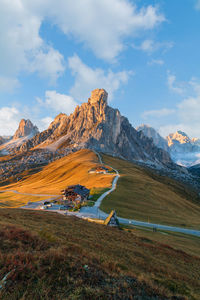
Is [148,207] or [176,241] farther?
[148,207]

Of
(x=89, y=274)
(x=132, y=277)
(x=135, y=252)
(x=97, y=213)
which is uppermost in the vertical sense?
(x=89, y=274)

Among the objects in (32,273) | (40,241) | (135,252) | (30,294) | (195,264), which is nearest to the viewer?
(30,294)

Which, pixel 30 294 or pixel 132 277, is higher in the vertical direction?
pixel 30 294

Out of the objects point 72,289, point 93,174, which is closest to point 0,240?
point 72,289

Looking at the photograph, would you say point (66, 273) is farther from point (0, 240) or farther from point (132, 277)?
point (0, 240)

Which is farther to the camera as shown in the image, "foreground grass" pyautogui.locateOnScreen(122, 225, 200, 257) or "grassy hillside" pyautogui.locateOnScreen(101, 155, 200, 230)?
"grassy hillside" pyautogui.locateOnScreen(101, 155, 200, 230)

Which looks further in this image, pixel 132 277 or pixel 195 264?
pixel 195 264

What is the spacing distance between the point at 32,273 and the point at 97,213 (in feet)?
137

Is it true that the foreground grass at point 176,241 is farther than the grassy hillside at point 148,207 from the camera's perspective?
No

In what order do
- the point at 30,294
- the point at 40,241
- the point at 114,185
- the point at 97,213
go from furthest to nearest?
the point at 114,185 → the point at 97,213 → the point at 40,241 → the point at 30,294

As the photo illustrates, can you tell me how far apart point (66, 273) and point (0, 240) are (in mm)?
6722

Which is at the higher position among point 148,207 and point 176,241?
point 148,207

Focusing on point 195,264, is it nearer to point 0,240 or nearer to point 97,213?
point 0,240

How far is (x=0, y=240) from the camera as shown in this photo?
12570mm
